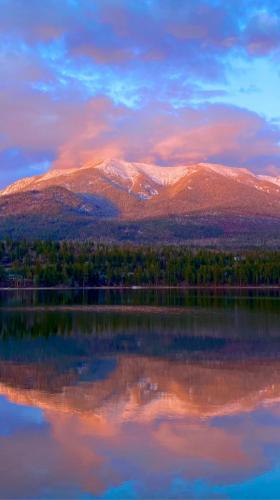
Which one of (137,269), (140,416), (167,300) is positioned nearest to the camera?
(140,416)

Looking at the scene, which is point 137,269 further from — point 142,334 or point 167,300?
point 142,334

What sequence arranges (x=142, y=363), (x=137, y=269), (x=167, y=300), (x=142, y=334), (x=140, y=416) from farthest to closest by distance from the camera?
(x=137, y=269)
(x=167, y=300)
(x=142, y=334)
(x=142, y=363)
(x=140, y=416)

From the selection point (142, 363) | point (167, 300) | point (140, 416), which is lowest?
point (140, 416)

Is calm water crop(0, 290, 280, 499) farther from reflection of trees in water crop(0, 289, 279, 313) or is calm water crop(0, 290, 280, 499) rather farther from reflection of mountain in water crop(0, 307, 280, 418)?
reflection of trees in water crop(0, 289, 279, 313)

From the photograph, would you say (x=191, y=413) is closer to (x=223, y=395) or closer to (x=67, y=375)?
(x=223, y=395)

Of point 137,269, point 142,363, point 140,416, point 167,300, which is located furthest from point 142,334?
point 137,269

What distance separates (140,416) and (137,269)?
131 meters

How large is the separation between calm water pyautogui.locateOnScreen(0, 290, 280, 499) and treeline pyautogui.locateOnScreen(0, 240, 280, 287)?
10022 cm

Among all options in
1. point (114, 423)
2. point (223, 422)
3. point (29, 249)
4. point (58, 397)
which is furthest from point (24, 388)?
point (29, 249)

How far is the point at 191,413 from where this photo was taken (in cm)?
2506

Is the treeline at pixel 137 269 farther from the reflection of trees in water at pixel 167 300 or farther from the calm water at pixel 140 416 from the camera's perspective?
the calm water at pixel 140 416

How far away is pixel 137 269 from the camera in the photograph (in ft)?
512

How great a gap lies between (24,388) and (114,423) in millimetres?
7531

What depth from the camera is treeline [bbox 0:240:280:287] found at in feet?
490
